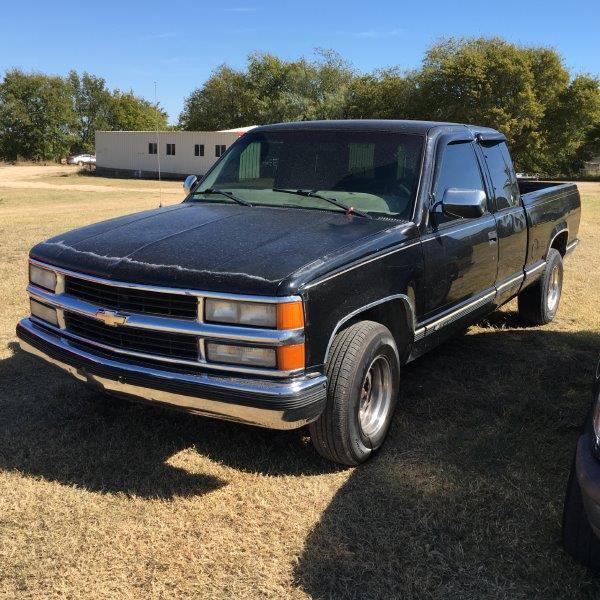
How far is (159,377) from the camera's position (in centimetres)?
301

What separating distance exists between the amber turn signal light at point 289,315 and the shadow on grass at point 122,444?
104cm

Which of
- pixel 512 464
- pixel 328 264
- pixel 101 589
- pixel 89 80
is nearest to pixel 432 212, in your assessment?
pixel 328 264

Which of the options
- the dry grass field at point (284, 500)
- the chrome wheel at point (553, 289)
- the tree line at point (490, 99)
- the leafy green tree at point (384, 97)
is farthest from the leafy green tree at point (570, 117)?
the dry grass field at point (284, 500)

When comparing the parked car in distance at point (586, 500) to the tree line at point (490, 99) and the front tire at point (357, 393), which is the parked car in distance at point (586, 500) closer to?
the front tire at point (357, 393)

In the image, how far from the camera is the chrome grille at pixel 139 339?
299 centimetres

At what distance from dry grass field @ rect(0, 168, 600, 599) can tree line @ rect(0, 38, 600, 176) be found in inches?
1775

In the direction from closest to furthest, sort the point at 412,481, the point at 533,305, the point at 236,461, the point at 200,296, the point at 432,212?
the point at 200,296 < the point at 412,481 < the point at 236,461 < the point at 432,212 < the point at 533,305

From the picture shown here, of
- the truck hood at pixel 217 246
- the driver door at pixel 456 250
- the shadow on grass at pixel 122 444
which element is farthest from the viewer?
the driver door at pixel 456 250

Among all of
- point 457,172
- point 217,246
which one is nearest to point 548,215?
point 457,172

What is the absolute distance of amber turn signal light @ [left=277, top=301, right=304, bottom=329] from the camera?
2.79 metres

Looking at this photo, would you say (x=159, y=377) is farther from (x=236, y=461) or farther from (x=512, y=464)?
(x=512, y=464)

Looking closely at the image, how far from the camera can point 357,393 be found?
3.21m

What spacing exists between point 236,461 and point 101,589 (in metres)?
1.15

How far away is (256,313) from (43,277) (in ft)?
4.73
